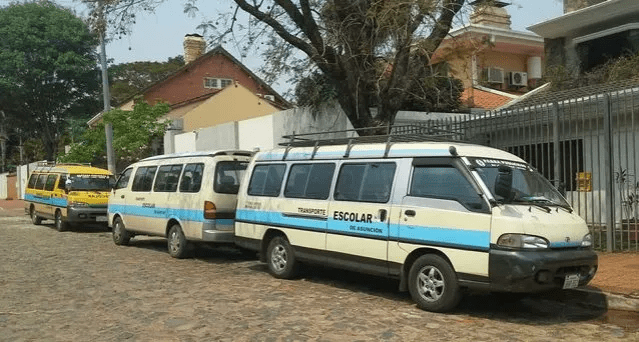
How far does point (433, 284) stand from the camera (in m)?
7.22

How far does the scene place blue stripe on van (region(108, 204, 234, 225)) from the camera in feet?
36.4

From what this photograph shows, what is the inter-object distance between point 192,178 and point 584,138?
24.1 feet

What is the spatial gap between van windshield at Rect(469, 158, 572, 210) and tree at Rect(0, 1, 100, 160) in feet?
105

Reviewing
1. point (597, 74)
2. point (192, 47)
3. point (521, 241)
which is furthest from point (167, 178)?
point (192, 47)

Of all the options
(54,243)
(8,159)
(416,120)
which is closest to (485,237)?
(416,120)

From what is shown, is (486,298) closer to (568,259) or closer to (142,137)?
(568,259)

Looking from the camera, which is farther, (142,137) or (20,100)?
(20,100)

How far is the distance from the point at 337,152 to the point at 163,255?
5.52 meters

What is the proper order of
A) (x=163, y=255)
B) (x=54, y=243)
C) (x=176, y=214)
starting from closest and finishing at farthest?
1. (x=176, y=214)
2. (x=163, y=255)
3. (x=54, y=243)

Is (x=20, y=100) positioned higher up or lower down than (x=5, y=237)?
higher up

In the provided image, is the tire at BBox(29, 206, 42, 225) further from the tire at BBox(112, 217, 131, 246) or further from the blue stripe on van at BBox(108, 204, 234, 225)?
the tire at BBox(112, 217, 131, 246)

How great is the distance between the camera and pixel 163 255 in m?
12.6

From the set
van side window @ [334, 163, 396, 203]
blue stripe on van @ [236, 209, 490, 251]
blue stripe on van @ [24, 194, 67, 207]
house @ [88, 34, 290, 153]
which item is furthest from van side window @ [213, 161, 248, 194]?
house @ [88, 34, 290, 153]

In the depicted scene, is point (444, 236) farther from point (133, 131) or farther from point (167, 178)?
point (133, 131)
